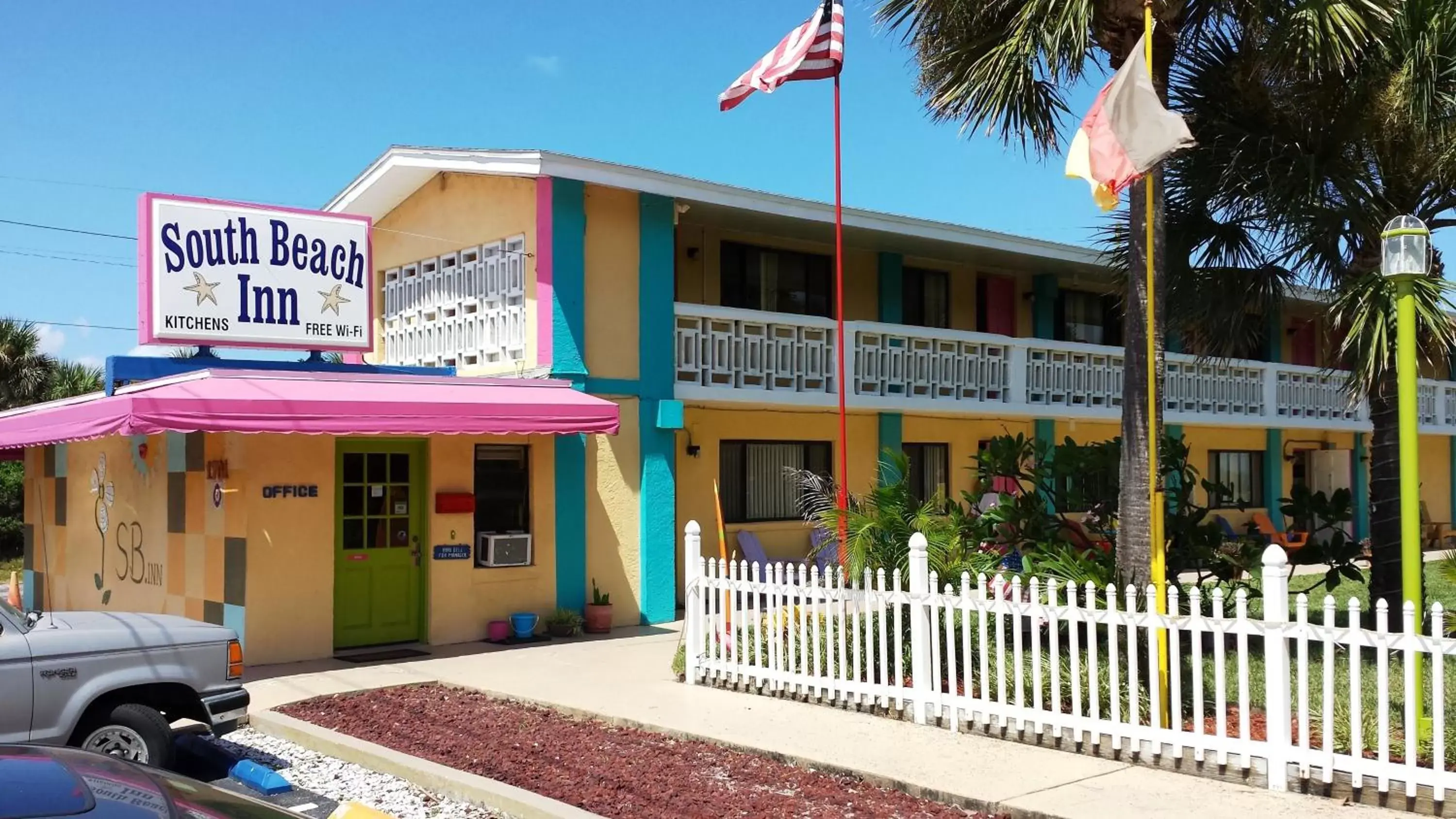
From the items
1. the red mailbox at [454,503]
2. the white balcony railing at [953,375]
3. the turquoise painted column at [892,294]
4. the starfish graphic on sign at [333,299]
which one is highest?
the turquoise painted column at [892,294]

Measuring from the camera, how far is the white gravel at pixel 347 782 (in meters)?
7.33

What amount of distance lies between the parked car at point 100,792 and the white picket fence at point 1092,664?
5491 millimetres

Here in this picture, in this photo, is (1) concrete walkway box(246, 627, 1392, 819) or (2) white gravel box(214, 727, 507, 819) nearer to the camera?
(1) concrete walkway box(246, 627, 1392, 819)

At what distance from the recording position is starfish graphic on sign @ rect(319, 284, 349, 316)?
536 inches

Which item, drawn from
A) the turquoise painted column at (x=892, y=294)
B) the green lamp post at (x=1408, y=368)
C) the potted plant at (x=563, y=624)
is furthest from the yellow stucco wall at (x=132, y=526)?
the green lamp post at (x=1408, y=368)

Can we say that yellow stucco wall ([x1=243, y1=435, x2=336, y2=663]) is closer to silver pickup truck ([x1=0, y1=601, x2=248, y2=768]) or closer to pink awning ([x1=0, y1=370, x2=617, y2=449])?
pink awning ([x1=0, y1=370, x2=617, y2=449])

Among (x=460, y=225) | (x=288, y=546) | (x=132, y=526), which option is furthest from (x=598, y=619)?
(x=132, y=526)

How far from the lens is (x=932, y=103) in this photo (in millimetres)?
11695

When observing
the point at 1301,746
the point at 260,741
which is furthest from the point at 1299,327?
the point at 260,741

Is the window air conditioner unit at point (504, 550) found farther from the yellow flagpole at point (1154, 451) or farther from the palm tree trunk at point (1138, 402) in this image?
the yellow flagpole at point (1154, 451)

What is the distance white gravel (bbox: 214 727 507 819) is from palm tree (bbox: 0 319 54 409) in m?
21.4

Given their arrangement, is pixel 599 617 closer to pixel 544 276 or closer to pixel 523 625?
pixel 523 625

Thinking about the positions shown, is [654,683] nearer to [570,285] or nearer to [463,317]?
[570,285]

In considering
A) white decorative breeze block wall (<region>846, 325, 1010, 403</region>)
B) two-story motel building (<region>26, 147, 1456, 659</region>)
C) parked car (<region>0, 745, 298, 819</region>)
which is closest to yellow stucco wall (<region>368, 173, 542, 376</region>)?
two-story motel building (<region>26, 147, 1456, 659</region>)
